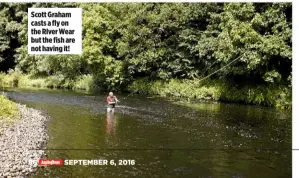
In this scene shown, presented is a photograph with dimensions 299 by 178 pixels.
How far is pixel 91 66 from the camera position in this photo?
101 feet

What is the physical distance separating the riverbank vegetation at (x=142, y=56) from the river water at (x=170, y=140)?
612 centimetres

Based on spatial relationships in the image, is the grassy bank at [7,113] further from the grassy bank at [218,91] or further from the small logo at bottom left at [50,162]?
the grassy bank at [218,91]

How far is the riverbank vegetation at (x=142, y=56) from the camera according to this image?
2577 cm

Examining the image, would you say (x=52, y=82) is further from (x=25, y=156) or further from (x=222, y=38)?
(x=25, y=156)

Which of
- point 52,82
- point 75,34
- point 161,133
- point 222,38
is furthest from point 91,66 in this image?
point 75,34

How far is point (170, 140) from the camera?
493 inches

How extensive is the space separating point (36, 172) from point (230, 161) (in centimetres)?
476

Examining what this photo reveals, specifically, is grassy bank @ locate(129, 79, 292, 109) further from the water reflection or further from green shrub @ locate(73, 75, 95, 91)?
the water reflection

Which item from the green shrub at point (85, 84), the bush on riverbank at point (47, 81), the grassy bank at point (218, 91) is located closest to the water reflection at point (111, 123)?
the grassy bank at point (218, 91)

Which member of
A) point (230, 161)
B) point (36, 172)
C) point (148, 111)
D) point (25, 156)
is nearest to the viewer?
point (36, 172)

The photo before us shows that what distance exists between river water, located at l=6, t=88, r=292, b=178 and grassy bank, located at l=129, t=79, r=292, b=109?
2030mm
